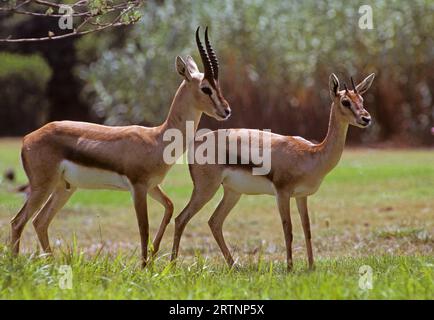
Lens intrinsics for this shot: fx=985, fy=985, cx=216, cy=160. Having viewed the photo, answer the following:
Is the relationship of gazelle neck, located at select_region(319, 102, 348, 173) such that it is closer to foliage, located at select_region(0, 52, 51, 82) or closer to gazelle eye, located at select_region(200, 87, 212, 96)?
gazelle eye, located at select_region(200, 87, 212, 96)

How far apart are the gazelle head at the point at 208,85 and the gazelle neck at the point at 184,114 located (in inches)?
2.8

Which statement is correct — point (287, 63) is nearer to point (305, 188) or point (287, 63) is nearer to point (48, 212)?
point (48, 212)

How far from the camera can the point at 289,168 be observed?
7.98 meters

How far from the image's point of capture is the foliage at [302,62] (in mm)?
21312

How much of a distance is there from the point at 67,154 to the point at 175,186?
8470 millimetres

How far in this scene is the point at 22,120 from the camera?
97.1ft

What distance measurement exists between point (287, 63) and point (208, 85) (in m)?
14.4

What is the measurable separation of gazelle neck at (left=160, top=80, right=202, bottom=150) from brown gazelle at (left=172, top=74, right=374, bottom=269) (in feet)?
0.52

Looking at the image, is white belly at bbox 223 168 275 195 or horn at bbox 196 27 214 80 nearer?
horn at bbox 196 27 214 80

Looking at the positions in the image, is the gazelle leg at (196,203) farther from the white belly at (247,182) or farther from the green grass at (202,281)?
the green grass at (202,281)

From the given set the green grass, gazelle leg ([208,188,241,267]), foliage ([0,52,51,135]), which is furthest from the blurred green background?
the green grass

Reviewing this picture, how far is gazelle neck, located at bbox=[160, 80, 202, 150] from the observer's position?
8.23m

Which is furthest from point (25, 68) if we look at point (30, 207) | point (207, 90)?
point (207, 90)
